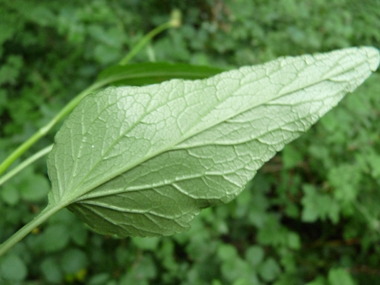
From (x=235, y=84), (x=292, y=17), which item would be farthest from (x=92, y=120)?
(x=292, y=17)

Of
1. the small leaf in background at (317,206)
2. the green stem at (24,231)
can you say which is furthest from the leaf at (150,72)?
the small leaf in background at (317,206)

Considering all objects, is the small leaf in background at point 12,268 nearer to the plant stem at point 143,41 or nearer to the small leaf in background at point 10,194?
the small leaf in background at point 10,194

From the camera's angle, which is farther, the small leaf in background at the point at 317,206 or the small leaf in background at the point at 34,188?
the small leaf in background at the point at 317,206

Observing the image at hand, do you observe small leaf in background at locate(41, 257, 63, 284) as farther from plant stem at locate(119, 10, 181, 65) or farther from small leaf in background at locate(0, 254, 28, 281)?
plant stem at locate(119, 10, 181, 65)

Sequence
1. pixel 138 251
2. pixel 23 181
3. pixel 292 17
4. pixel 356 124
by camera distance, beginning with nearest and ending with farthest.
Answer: pixel 23 181 → pixel 138 251 → pixel 356 124 → pixel 292 17

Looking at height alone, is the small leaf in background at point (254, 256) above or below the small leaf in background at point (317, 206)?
below

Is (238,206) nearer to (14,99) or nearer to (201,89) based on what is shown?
(201,89)

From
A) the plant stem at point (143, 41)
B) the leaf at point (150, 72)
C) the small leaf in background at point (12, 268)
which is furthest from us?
the small leaf in background at point (12, 268)
